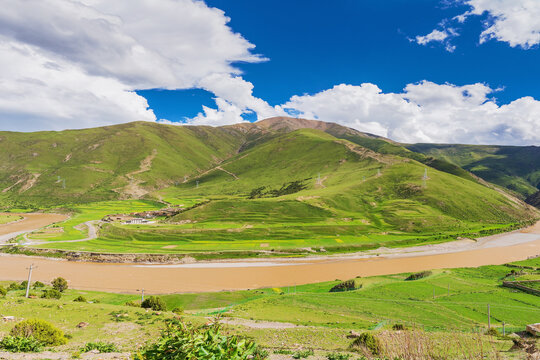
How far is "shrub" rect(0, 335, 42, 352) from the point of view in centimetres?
1369

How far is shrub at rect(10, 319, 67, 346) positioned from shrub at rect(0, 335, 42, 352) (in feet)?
3.95

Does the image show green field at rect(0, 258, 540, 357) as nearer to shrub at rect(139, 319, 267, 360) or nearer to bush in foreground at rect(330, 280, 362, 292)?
bush in foreground at rect(330, 280, 362, 292)

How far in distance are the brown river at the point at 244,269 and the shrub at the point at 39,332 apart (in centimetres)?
4163

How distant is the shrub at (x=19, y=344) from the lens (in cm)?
1369

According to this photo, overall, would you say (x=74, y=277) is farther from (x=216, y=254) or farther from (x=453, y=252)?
(x=453, y=252)

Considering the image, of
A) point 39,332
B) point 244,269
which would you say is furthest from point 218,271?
Result: point 39,332

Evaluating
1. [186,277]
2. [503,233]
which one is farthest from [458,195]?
[186,277]

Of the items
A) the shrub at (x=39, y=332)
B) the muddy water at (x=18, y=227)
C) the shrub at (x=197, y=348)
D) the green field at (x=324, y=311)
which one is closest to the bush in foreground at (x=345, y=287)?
the green field at (x=324, y=311)

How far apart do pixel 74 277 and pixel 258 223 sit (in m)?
73.9

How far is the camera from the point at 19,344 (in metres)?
13.9

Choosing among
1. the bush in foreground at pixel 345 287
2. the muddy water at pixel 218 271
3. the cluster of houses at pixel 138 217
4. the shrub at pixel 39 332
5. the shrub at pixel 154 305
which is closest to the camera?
the shrub at pixel 39 332

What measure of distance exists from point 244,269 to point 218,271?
22.8 ft

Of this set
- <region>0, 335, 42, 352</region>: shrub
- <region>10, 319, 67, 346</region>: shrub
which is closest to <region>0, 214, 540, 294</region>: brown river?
<region>10, 319, 67, 346</region>: shrub

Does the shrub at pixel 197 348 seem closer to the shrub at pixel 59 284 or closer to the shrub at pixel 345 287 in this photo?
the shrub at pixel 345 287
